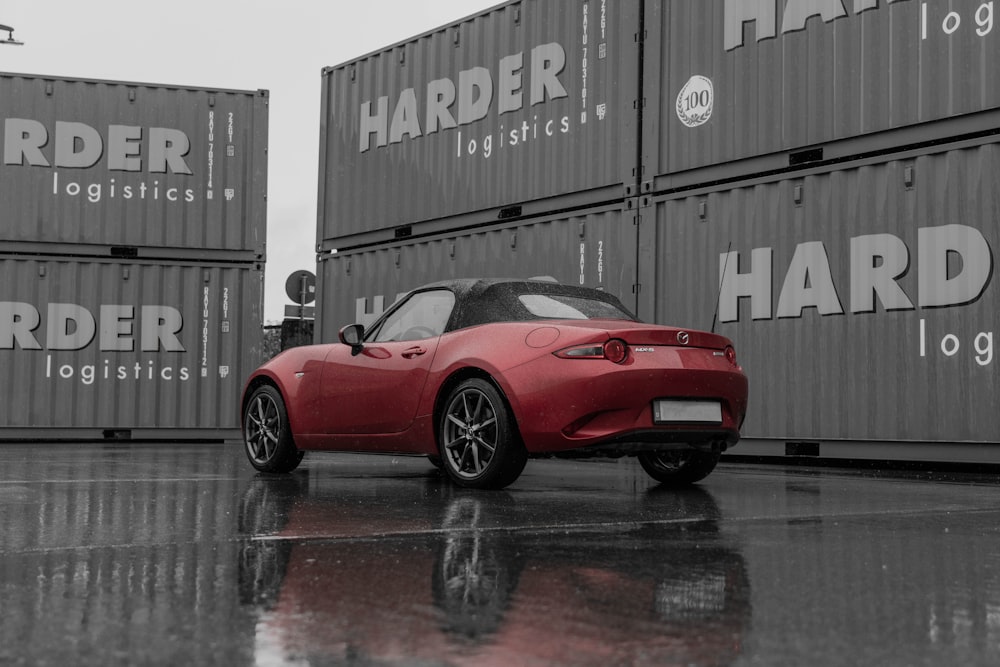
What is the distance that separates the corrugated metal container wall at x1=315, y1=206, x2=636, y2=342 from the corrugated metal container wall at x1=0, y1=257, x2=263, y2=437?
1523mm

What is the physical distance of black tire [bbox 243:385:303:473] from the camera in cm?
773

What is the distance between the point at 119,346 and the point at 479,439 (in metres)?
9.77

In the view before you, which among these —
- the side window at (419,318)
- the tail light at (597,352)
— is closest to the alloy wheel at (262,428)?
the side window at (419,318)

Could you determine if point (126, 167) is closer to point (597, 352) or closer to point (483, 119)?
point (483, 119)

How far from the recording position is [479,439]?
6.12 meters

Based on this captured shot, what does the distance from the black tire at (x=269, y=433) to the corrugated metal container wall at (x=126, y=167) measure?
741 cm

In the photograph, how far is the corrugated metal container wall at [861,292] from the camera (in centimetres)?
829

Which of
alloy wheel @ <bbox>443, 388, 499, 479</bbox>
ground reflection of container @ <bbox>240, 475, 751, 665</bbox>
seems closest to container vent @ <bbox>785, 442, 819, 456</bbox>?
alloy wheel @ <bbox>443, 388, 499, 479</bbox>

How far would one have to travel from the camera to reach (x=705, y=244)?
33.4ft

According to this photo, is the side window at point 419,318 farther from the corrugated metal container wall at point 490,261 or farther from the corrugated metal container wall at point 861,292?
the corrugated metal container wall at point 490,261

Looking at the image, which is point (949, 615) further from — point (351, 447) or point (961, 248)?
point (961, 248)

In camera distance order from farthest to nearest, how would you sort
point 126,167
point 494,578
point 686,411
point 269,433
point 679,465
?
point 126,167 < point 269,433 < point 679,465 < point 686,411 < point 494,578

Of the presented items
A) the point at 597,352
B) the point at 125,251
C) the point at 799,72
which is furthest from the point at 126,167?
the point at 597,352

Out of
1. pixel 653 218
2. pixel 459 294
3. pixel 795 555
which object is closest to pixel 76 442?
pixel 653 218
